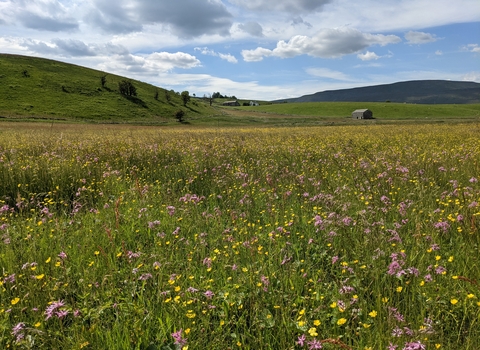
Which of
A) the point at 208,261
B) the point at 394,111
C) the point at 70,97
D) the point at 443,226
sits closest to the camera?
the point at 208,261

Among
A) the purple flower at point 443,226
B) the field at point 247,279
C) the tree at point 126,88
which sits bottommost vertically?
the field at point 247,279

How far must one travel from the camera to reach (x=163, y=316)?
270cm

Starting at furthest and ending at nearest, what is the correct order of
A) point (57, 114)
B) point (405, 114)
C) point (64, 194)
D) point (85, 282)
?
point (405, 114)
point (57, 114)
point (64, 194)
point (85, 282)

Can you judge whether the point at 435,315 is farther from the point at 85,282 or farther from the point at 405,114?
the point at 405,114

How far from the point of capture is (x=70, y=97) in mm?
86125

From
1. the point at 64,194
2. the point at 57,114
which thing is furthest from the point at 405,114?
the point at 64,194

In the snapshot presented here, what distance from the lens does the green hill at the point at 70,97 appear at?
74.8 meters

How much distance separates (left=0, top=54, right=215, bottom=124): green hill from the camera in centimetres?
7475

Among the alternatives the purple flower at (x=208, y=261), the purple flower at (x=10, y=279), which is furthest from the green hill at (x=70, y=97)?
the purple flower at (x=208, y=261)

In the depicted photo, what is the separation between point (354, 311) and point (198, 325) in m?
1.32

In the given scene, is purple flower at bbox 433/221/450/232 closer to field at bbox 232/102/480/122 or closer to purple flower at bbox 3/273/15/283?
purple flower at bbox 3/273/15/283

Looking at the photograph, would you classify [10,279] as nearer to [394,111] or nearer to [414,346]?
[414,346]

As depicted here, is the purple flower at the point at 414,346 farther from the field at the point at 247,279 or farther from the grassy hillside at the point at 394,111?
the grassy hillside at the point at 394,111

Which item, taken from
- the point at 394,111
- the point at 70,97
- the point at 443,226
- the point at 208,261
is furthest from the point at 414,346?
the point at 394,111
